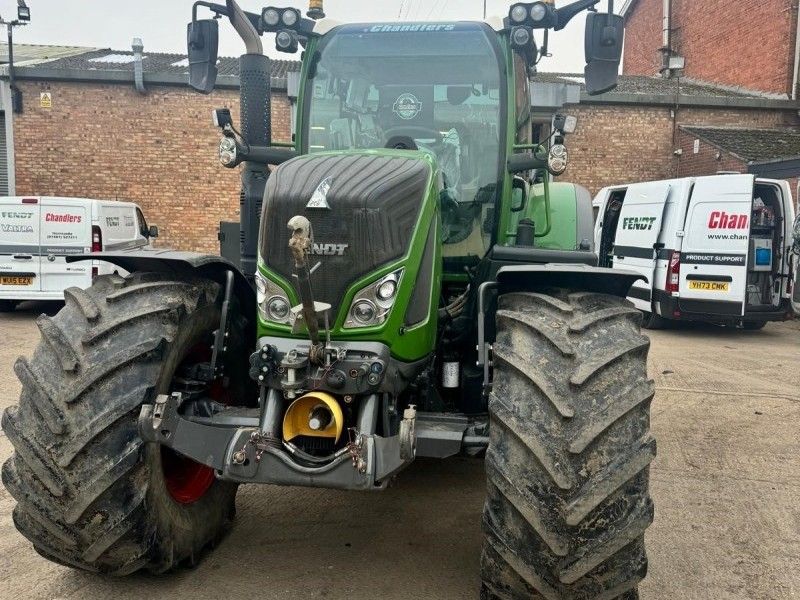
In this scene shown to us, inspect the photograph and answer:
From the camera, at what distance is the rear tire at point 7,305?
38.8 ft

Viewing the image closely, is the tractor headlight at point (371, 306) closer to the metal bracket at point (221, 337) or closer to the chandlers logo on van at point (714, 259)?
the metal bracket at point (221, 337)

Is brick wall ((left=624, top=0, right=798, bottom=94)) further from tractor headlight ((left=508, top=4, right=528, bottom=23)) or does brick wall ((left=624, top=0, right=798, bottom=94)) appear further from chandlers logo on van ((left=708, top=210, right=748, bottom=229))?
tractor headlight ((left=508, top=4, right=528, bottom=23))

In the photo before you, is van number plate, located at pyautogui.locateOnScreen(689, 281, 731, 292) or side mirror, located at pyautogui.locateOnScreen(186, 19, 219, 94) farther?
van number plate, located at pyautogui.locateOnScreen(689, 281, 731, 292)

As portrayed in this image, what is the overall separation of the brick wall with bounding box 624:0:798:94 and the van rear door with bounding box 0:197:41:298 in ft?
61.3

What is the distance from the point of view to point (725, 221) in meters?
10.5

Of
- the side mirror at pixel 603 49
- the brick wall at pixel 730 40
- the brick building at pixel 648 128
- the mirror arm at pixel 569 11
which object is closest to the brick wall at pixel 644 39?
the brick wall at pixel 730 40

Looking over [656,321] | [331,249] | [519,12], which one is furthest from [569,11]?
[656,321]

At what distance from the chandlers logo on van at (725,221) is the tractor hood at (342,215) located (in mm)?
8583

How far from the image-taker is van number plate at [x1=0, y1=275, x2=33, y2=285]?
11.2 m

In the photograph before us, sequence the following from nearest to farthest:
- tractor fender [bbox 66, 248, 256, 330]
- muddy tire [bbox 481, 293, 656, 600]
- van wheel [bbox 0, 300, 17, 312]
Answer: muddy tire [bbox 481, 293, 656, 600] < tractor fender [bbox 66, 248, 256, 330] < van wheel [bbox 0, 300, 17, 312]

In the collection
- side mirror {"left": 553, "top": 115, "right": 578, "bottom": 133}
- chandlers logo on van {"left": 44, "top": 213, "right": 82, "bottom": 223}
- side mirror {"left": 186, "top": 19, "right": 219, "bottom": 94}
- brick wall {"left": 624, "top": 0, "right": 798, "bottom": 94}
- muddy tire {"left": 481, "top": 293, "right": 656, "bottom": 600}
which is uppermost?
brick wall {"left": 624, "top": 0, "right": 798, "bottom": 94}

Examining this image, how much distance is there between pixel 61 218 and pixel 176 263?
28.5 feet

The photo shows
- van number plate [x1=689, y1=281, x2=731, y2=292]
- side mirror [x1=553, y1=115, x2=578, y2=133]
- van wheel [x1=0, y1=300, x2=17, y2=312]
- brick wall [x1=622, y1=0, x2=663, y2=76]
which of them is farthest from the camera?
brick wall [x1=622, y1=0, x2=663, y2=76]

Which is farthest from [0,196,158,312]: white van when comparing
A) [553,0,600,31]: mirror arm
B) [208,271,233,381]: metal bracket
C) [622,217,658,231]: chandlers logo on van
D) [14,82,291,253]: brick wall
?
[553,0,600,31]: mirror arm
